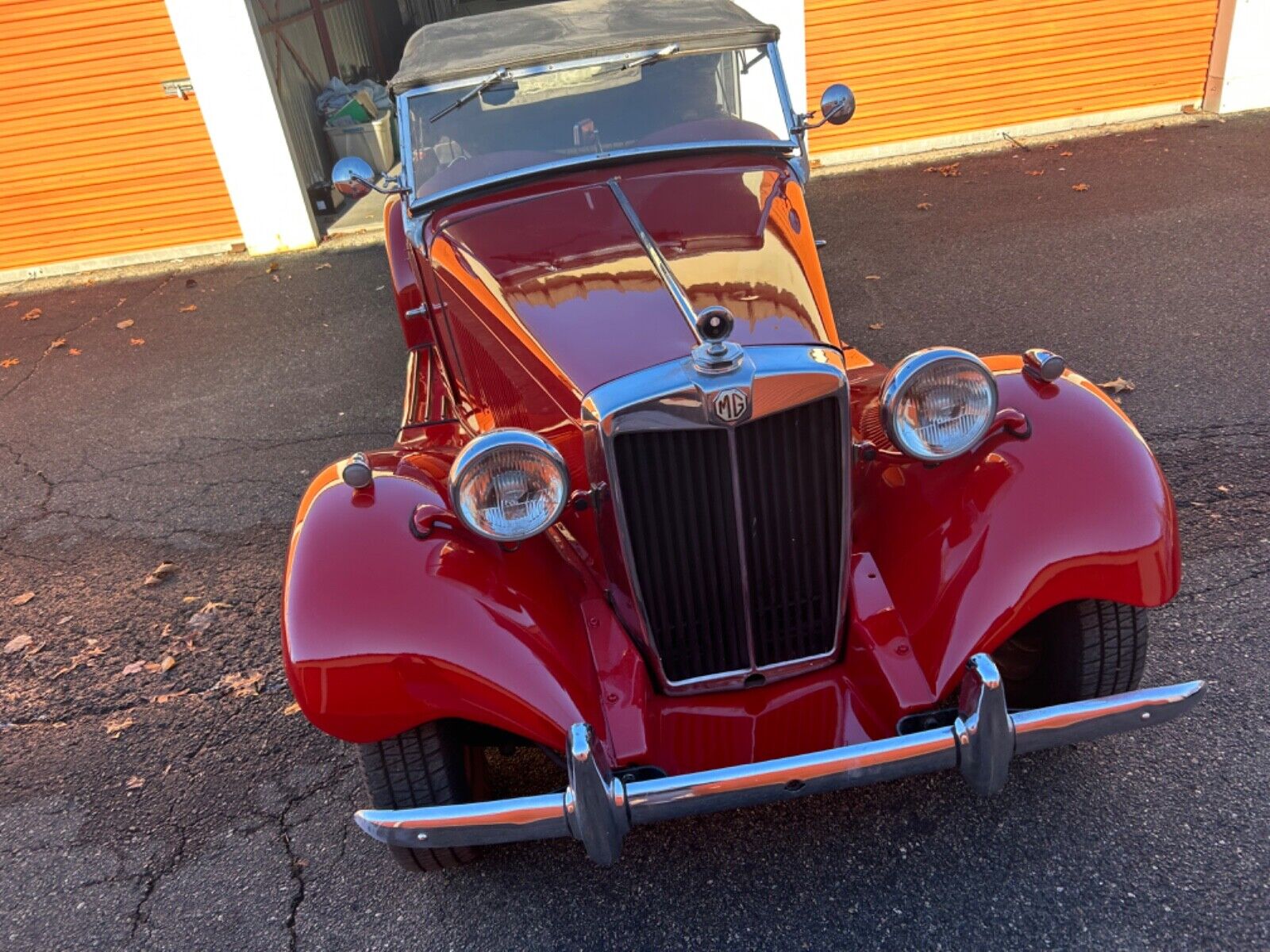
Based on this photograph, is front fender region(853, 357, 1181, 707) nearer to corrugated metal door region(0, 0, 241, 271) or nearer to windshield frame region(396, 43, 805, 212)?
windshield frame region(396, 43, 805, 212)

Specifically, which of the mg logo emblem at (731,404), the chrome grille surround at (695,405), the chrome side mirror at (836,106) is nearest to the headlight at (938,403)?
the chrome grille surround at (695,405)

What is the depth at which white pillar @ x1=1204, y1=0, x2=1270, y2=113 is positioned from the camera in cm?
852

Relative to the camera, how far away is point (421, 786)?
8.04ft

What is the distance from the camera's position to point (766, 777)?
2.06 metres

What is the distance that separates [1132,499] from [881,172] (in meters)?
6.98

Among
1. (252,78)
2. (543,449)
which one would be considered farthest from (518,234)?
(252,78)

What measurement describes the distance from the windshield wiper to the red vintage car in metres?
0.92

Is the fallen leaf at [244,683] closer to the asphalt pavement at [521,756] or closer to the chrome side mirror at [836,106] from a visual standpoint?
the asphalt pavement at [521,756]

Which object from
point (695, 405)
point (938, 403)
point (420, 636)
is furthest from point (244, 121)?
point (938, 403)

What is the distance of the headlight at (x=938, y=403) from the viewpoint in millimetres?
2314

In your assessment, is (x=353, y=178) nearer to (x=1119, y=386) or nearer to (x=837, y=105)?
(x=837, y=105)

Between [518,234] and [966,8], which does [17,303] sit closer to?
[518,234]

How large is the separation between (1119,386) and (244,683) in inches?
167

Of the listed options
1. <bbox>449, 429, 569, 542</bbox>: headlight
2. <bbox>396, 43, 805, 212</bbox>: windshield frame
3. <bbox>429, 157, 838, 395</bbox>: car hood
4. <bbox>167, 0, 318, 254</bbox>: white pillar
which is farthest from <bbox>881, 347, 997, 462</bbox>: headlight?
<bbox>167, 0, 318, 254</bbox>: white pillar
